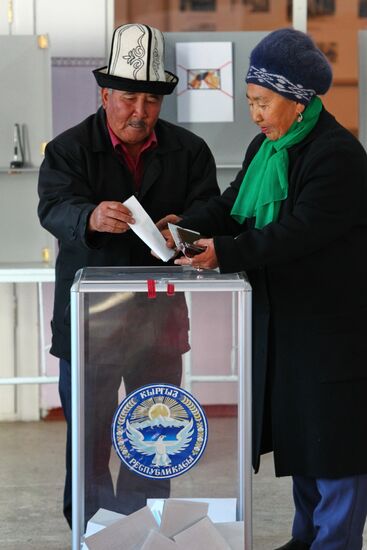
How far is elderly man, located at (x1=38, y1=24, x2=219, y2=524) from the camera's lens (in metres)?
2.52

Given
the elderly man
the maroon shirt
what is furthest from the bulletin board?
the maroon shirt

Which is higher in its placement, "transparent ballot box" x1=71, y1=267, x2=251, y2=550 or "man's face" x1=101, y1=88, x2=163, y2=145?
"man's face" x1=101, y1=88, x2=163, y2=145

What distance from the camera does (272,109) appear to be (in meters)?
2.23

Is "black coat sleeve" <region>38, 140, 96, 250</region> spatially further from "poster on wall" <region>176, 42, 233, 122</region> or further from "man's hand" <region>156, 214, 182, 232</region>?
"poster on wall" <region>176, 42, 233, 122</region>

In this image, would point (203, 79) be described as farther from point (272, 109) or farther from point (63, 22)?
point (272, 109)

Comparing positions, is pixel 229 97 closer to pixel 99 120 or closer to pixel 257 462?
pixel 99 120

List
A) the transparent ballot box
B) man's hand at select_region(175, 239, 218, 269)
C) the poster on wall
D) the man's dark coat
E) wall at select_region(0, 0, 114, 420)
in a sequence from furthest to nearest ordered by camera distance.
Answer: wall at select_region(0, 0, 114, 420) < the poster on wall < the man's dark coat < man's hand at select_region(175, 239, 218, 269) < the transparent ballot box

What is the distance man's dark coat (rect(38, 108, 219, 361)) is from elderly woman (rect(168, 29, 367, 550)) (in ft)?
1.20

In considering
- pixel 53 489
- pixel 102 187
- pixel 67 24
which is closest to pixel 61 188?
pixel 102 187

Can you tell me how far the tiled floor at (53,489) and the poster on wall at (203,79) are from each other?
4.89ft

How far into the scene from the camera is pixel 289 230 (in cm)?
217

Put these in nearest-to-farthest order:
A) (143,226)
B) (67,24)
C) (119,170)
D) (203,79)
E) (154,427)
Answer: (154,427), (143,226), (119,170), (203,79), (67,24)

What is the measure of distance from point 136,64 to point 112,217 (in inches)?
18.8

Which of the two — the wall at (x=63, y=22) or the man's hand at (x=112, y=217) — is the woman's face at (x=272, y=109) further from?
the wall at (x=63, y=22)
